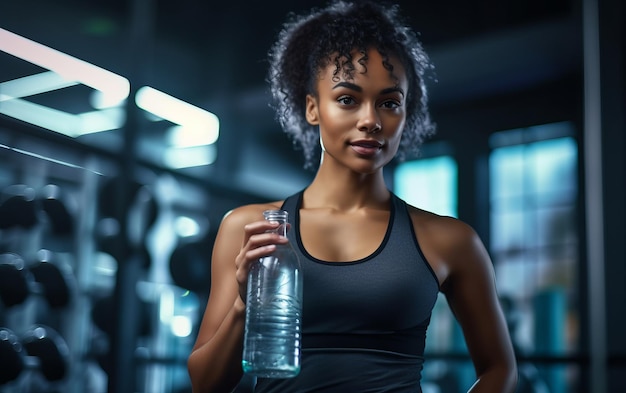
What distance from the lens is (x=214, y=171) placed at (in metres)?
2.45

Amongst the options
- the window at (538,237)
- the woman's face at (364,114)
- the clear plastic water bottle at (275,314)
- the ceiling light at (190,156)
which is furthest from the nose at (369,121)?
the window at (538,237)

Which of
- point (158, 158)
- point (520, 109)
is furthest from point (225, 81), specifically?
point (520, 109)

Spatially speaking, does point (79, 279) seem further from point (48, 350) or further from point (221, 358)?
point (221, 358)

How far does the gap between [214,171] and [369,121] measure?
4.09 ft

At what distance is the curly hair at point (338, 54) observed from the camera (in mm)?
1385

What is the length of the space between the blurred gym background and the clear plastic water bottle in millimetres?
787

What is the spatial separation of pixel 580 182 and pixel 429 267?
68.4 inches

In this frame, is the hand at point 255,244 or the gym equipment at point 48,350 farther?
the gym equipment at point 48,350

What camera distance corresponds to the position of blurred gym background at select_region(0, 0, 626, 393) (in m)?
1.81

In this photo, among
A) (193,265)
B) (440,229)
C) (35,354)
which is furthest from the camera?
(193,265)

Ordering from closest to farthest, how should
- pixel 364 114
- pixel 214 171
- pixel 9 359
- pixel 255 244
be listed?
1. pixel 255 244
2. pixel 364 114
3. pixel 9 359
4. pixel 214 171

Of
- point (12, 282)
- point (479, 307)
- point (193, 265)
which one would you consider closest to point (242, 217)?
point (479, 307)

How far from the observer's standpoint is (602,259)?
8.71 feet

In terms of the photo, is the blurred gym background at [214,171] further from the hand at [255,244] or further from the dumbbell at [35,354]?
the hand at [255,244]
